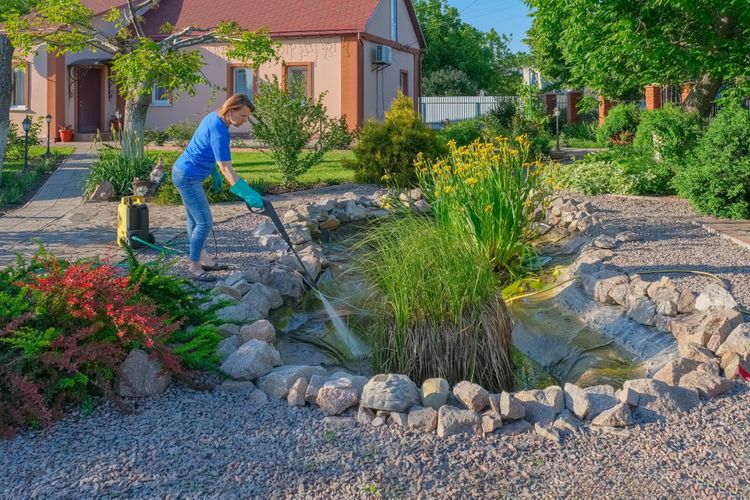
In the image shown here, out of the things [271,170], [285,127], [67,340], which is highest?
[285,127]

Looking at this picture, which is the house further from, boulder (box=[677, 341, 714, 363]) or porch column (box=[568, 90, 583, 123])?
boulder (box=[677, 341, 714, 363])

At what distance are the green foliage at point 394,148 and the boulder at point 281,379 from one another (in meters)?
8.89

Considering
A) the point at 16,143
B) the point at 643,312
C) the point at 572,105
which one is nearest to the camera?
the point at 643,312

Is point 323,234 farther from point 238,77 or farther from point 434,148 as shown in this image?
point 238,77

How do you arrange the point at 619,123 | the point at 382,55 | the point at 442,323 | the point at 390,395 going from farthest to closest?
the point at 619,123 < the point at 382,55 < the point at 442,323 < the point at 390,395

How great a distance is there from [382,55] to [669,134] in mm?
12417

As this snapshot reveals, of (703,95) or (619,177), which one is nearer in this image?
(619,177)

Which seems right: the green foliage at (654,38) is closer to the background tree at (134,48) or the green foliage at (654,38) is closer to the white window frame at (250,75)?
the background tree at (134,48)

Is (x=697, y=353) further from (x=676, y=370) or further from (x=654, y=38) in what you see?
(x=654, y=38)

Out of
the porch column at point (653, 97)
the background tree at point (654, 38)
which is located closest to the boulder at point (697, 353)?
the background tree at point (654, 38)

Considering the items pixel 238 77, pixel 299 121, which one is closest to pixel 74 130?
pixel 238 77

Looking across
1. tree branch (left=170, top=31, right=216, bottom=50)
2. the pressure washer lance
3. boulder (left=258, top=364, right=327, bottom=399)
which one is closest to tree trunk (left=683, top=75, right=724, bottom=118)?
tree branch (left=170, top=31, right=216, bottom=50)

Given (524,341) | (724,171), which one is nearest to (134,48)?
(724,171)

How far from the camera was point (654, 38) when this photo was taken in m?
12.1
